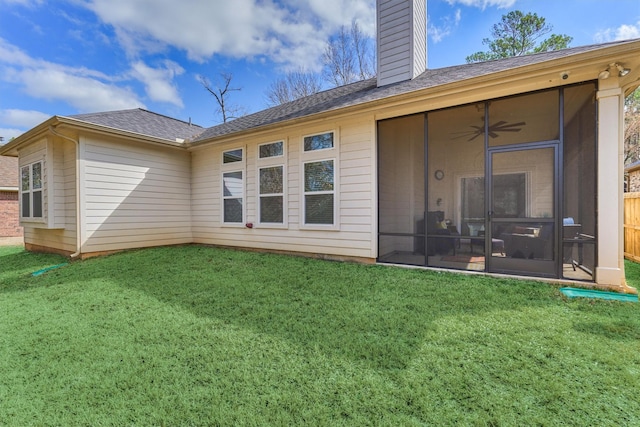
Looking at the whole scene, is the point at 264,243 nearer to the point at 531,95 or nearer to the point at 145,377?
the point at 145,377

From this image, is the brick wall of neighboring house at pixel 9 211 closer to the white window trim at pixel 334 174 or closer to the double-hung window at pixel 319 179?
the white window trim at pixel 334 174

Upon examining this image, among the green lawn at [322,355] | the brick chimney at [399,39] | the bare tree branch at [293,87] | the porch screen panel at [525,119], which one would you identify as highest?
the bare tree branch at [293,87]

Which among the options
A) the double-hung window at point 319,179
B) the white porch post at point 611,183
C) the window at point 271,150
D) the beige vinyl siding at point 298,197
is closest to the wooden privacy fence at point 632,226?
the white porch post at point 611,183

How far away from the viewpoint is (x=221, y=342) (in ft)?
8.53

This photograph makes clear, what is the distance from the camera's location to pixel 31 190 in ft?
23.6

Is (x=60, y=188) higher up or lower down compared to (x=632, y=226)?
higher up

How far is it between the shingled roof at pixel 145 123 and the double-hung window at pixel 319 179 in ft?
13.5

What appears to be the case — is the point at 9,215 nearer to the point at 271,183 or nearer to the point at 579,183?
the point at 271,183

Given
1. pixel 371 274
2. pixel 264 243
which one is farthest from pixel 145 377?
pixel 264 243

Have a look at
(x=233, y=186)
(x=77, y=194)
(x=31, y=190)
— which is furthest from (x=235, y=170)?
(x=31, y=190)

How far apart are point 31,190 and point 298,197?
7.23m

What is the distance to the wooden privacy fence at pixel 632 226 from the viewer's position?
6039 mm

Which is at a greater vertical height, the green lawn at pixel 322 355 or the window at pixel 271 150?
the window at pixel 271 150

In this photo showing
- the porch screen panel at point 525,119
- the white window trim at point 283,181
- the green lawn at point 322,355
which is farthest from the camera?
the white window trim at point 283,181
